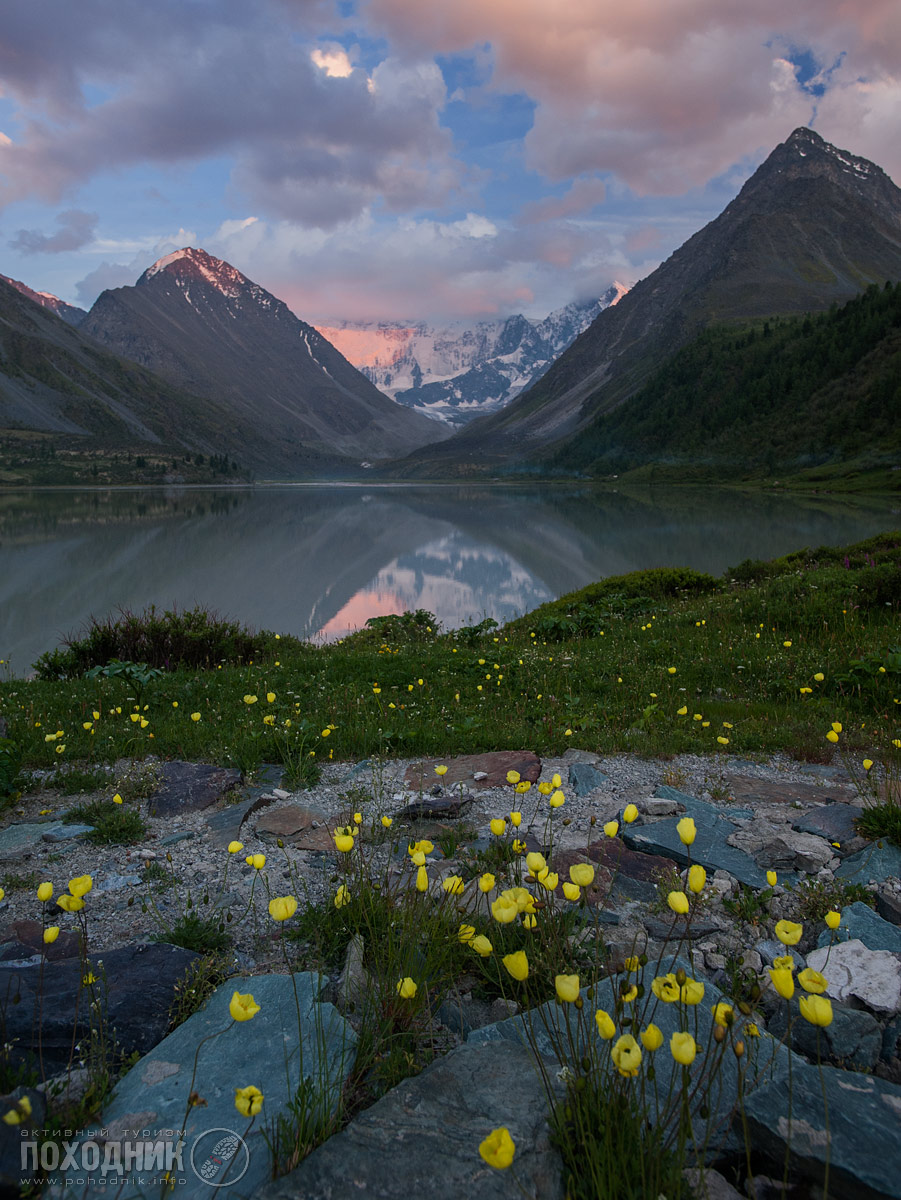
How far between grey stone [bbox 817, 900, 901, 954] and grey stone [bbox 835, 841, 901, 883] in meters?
0.52

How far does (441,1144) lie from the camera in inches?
105

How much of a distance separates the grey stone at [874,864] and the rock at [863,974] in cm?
105

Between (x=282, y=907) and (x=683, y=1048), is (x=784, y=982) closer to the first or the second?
(x=683, y=1048)

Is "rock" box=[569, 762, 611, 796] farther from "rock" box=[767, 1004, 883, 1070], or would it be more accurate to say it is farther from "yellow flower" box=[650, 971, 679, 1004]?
"yellow flower" box=[650, 971, 679, 1004]

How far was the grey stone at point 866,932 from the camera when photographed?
4.00m

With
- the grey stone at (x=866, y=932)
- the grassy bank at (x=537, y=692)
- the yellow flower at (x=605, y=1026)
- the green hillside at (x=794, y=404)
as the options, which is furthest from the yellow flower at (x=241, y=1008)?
the green hillside at (x=794, y=404)

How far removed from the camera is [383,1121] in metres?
2.76

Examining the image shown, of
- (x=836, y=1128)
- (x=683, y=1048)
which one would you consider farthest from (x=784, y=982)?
(x=836, y=1128)

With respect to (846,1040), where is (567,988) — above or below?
above

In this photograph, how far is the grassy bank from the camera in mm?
8742

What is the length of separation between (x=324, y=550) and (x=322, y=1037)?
4210cm

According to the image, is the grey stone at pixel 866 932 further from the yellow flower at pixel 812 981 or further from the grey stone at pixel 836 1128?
the yellow flower at pixel 812 981

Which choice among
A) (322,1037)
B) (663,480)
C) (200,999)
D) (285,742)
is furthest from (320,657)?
(663,480)

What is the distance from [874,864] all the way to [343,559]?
36.8m
